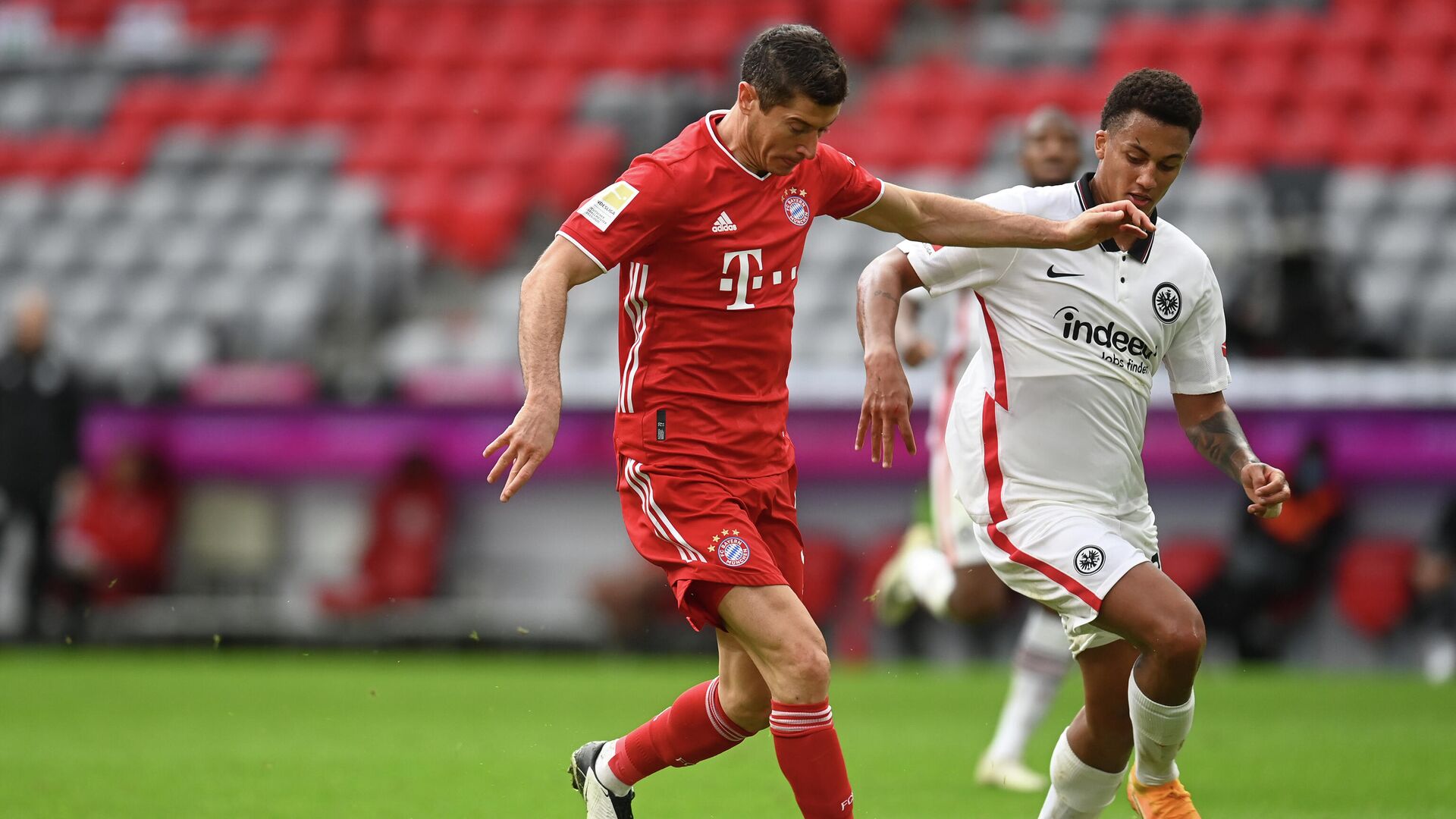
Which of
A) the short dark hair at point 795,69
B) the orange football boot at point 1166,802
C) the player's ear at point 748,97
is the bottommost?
the orange football boot at point 1166,802

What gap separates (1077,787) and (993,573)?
93.3 inches

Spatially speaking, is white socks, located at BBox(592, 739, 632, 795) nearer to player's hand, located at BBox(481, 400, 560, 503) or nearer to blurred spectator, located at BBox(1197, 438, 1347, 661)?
player's hand, located at BBox(481, 400, 560, 503)

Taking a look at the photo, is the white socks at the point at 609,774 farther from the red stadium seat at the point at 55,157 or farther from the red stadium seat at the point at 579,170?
the red stadium seat at the point at 55,157

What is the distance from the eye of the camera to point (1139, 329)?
502 cm

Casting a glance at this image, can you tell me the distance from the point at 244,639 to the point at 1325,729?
29.1 feet

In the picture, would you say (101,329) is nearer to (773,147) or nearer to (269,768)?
(269,768)

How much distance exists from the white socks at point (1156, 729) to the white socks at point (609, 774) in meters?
1.57

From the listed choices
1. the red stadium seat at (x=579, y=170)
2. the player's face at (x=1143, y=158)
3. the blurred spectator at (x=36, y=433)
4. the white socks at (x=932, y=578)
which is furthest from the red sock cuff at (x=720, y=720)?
the red stadium seat at (x=579, y=170)

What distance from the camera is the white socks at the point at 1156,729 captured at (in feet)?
15.8

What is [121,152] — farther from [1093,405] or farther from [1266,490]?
[1266,490]

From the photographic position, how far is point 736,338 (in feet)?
16.1

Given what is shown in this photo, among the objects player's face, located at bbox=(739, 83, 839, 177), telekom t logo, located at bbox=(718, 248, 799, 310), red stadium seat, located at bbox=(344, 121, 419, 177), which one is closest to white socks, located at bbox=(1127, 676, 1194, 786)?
telekom t logo, located at bbox=(718, 248, 799, 310)

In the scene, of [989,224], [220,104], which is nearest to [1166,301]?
[989,224]

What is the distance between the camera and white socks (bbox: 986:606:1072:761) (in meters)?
7.11
